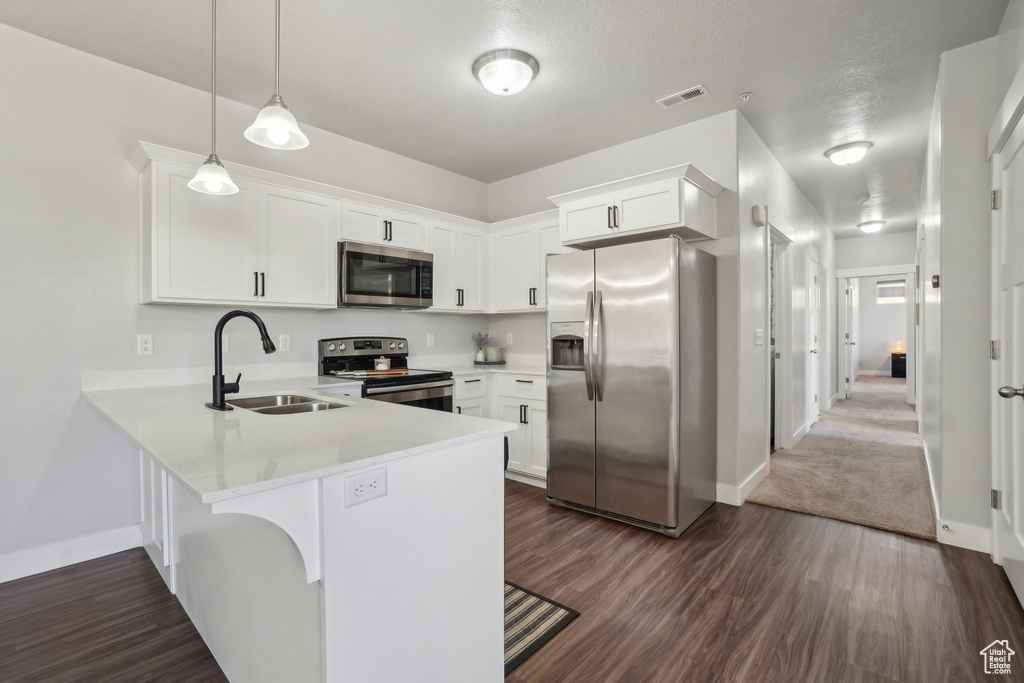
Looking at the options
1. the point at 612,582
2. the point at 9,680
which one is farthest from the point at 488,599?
the point at 9,680

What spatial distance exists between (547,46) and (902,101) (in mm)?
2588

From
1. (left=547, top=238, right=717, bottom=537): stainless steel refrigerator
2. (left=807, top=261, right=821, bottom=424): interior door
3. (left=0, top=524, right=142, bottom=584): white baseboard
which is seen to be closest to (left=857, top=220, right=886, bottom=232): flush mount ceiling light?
(left=807, top=261, right=821, bottom=424): interior door

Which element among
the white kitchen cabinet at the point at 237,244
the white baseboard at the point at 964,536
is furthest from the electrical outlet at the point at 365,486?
the white baseboard at the point at 964,536

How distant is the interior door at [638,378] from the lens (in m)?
2.87

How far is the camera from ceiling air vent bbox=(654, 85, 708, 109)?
10.2 ft

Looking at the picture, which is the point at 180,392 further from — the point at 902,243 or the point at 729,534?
the point at 902,243

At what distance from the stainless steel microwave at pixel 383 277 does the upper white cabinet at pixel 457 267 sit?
0.57 ft

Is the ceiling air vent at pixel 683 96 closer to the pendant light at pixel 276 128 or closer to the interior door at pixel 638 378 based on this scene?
the interior door at pixel 638 378

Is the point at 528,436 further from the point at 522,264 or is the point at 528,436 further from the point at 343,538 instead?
the point at 343,538

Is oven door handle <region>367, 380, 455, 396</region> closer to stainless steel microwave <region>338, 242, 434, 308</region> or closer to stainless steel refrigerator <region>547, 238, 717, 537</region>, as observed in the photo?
stainless steel microwave <region>338, 242, 434, 308</region>

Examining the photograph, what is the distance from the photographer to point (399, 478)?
1.32 meters

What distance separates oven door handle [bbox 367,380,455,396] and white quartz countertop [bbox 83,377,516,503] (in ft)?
3.49

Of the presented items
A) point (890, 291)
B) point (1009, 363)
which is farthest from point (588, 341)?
point (890, 291)

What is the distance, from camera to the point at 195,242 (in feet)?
9.08
